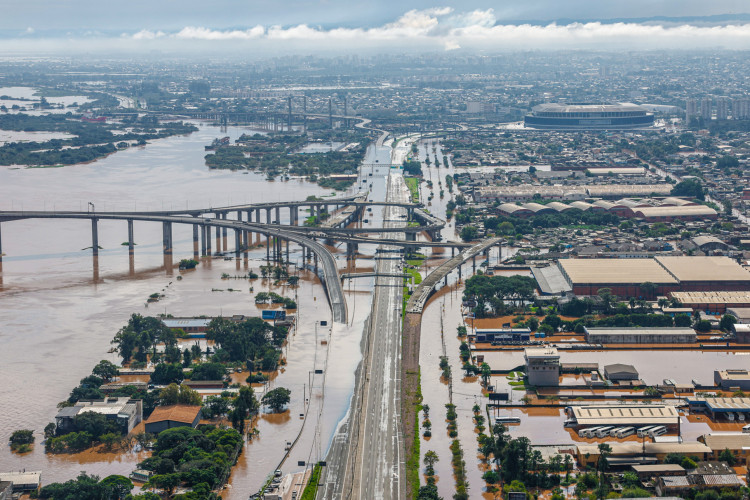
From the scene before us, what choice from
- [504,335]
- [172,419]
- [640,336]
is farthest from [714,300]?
[172,419]

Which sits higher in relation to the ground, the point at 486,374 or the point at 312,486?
the point at 486,374

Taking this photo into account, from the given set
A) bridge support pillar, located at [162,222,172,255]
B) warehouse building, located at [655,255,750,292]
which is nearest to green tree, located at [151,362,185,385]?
bridge support pillar, located at [162,222,172,255]

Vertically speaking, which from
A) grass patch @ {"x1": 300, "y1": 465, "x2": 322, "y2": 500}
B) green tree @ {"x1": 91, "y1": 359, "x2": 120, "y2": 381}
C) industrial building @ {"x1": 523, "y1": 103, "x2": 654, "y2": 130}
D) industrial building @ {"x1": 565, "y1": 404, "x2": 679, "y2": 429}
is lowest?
grass patch @ {"x1": 300, "y1": 465, "x2": 322, "y2": 500}

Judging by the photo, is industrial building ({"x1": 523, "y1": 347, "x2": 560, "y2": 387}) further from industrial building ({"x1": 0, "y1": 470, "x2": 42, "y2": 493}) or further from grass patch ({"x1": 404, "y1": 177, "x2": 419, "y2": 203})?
grass patch ({"x1": 404, "y1": 177, "x2": 419, "y2": 203})

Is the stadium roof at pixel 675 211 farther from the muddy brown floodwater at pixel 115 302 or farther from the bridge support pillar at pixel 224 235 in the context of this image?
the bridge support pillar at pixel 224 235

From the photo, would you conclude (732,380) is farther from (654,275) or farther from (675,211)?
(675,211)

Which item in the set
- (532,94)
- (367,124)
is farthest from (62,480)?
(532,94)
